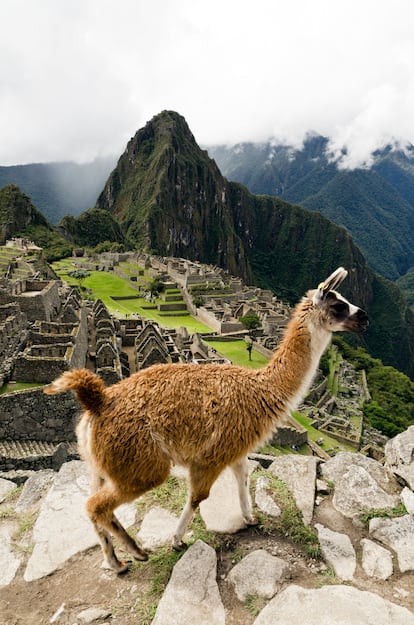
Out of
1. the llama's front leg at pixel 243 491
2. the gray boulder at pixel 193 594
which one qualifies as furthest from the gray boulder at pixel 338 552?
the gray boulder at pixel 193 594

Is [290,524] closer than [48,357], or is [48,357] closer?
[290,524]

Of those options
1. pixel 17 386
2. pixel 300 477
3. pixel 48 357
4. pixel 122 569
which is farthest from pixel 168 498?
pixel 48 357

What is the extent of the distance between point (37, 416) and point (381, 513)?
9.13 m

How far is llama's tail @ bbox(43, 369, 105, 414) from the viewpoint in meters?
2.67

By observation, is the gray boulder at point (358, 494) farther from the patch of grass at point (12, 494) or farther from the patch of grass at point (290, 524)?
the patch of grass at point (12, 494)

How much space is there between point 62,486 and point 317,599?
2693 millimetres

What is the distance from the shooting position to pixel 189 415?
2848 millimetres

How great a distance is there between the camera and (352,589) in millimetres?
2576

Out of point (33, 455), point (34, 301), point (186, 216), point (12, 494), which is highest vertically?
point (186, 216)

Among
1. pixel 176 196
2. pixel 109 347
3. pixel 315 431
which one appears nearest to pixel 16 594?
pixel 109 347

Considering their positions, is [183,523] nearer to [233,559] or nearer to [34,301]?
[233,559]

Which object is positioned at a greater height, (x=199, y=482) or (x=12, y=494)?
(x=199, y=482)

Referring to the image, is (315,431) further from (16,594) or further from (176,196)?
(176,196)

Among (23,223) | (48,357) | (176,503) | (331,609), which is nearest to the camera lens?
(331,609)
